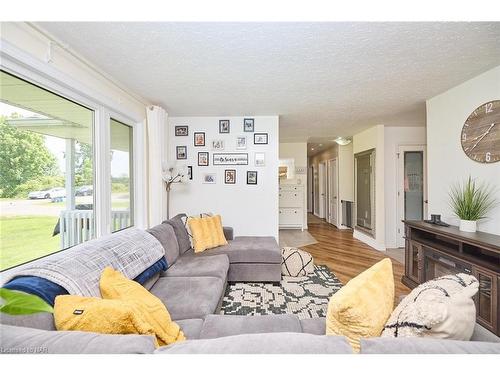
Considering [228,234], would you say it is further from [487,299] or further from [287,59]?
[487,299]

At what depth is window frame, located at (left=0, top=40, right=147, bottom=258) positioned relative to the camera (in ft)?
5.17

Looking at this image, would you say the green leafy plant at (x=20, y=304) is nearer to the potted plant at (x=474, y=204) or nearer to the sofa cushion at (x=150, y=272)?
the sofa cushion at (x=150, y=272)

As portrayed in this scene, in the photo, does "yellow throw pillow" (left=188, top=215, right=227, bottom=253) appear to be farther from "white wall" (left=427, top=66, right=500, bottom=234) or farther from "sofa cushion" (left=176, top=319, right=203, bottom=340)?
"white wall" (left=427, top=66, right=500, bottom=234)

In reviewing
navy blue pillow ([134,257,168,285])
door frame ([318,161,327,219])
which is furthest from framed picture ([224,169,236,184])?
door frame ([318,161,327,219])

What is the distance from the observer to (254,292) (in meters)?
2.70

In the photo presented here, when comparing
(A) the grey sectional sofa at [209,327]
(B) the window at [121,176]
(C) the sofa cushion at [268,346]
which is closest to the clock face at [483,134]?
(A) the grey sectional sofa at [209,327]

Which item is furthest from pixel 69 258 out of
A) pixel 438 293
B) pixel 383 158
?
pixel 383 158

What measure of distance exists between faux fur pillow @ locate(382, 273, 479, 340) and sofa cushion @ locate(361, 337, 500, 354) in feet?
0.18

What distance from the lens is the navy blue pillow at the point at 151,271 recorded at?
1757mm

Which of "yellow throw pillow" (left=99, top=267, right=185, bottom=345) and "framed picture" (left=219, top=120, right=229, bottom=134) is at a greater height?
"framed picture" (left=219, top=120, right=229, bottom=134)

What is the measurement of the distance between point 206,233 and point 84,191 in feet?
4.64

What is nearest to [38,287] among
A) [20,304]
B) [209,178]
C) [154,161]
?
[20,304]

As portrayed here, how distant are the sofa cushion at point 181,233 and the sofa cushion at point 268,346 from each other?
7.06ft

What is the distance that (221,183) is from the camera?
3.97 meters
